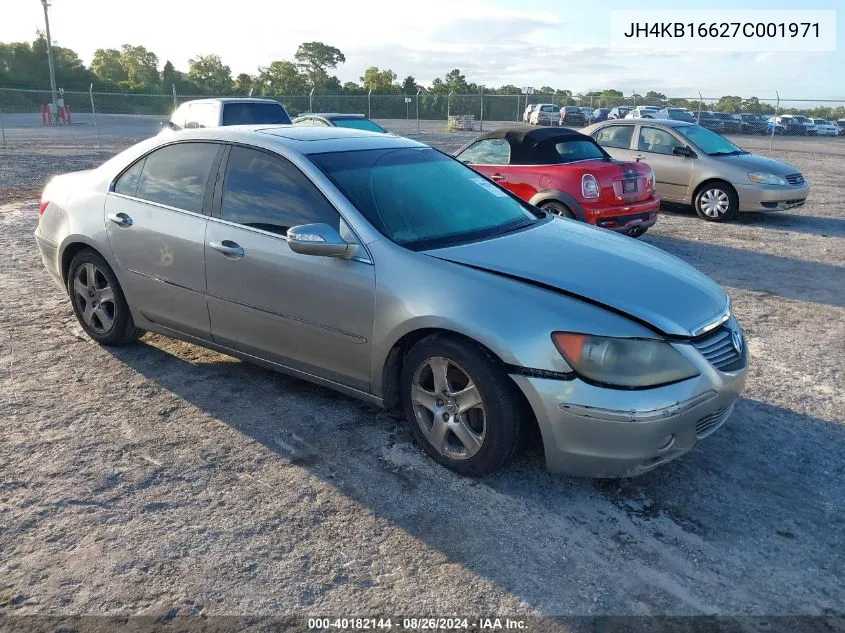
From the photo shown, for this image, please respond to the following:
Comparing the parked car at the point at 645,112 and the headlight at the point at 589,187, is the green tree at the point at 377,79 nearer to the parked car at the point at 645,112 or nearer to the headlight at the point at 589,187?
the parked car at the point at 645,112

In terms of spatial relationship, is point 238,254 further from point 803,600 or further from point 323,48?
point 323,48

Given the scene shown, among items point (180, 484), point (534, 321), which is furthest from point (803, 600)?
point (180, 484)

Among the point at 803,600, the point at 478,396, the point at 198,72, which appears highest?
the point at 198,72

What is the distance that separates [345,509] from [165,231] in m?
2.23

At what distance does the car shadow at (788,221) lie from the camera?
1073 centimetres

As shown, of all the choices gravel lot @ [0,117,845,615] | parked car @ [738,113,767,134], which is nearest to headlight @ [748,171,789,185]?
gravel lot @ [0,117,845,615]

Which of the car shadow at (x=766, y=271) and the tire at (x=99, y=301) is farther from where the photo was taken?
the car shadow at (x=766, y=271)

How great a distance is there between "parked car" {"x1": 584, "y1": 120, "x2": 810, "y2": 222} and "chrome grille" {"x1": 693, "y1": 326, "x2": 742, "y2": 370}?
8.21 m

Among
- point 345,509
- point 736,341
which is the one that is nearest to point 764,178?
point 736,341

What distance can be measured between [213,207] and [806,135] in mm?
43536

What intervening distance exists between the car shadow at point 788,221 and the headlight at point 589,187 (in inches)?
161

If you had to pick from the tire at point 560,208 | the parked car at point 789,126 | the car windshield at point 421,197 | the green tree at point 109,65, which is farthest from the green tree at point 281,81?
the car windshield at point 421,197

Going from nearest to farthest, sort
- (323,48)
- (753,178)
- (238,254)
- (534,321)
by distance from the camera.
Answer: (534,321) < (238,254) < (753,178) < (323,48)

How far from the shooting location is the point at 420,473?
3.61 metres
